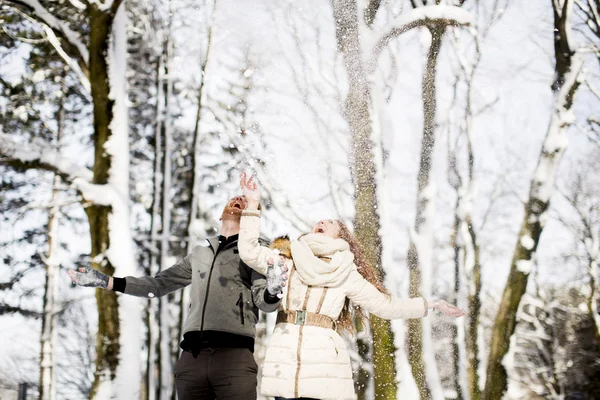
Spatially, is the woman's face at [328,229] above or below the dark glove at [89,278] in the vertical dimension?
above

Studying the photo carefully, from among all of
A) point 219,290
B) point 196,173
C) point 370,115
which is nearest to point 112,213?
point 370,115

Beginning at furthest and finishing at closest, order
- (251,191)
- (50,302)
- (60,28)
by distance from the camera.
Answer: (50,302) < (60,28) < (251,191)

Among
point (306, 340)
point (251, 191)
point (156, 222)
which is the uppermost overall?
point (156, 222)

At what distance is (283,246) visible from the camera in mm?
2838

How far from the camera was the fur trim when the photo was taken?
281cm

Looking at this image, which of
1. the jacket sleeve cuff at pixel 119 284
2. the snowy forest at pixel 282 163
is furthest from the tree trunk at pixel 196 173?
the jacket sleeve cuff at pixel 119 284

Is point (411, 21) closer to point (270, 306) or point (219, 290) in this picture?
point (219, 290)

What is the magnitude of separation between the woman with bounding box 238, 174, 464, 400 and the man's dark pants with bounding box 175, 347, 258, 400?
0.09 metres

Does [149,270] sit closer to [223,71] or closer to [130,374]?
[223,71]

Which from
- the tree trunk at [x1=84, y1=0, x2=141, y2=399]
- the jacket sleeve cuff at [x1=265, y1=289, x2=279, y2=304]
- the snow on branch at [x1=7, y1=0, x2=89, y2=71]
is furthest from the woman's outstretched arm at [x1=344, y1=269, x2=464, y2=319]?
the snow on branch at [x1=7, y1=0, x2=89, y2=71]

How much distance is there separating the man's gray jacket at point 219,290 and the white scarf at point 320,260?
0.20 meters

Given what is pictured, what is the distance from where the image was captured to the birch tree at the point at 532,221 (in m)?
5.52

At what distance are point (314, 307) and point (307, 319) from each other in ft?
0.21

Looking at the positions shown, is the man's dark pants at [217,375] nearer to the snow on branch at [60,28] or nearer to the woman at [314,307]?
the woman at [314,307]
